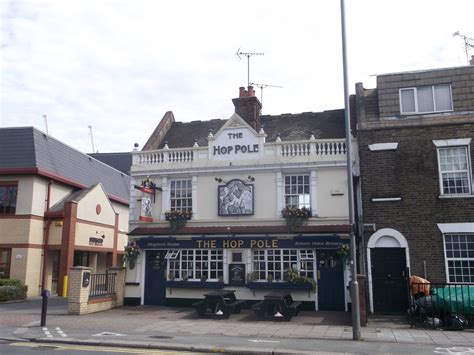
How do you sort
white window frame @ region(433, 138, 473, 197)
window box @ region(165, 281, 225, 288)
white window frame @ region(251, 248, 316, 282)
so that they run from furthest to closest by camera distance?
window box @ region(165, 281, 225, 288) < white window frame @ region(251, 248, 316, 282) < white window frame @ region(433, 138, 473, 197)

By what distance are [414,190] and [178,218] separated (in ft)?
31.5

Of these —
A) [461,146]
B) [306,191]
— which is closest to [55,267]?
[306,191]

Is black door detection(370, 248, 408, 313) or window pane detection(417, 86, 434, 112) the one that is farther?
window pane detection(417, 86, 434, 112)

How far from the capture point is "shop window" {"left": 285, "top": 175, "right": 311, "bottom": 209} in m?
19.3

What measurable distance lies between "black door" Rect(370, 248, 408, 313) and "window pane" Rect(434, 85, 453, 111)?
5.73 m

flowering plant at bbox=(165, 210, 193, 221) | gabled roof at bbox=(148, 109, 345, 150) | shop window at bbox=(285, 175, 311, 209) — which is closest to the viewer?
shop window at bbox=(285, 175, 311, 209)

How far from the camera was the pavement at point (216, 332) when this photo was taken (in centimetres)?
1148

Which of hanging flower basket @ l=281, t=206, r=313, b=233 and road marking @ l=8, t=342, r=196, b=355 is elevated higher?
hanging flower basket @ l=281, t=206, r=313, b=233

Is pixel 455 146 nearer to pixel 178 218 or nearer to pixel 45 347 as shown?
pixel 178 218

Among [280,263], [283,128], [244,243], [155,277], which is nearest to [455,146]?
[280,263]

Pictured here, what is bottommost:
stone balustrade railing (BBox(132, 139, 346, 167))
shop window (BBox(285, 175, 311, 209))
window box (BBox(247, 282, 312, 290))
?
window box (BBox(247, 282, 312, 290))

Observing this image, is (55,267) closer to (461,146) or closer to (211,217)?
(211,217)

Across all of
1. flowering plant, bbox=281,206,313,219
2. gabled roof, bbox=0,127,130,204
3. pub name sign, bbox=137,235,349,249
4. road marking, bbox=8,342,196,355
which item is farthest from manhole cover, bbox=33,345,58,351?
gabled roof, bbox=0,127,130,204

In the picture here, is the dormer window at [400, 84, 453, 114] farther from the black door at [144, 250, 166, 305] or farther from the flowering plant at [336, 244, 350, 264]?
the black door at [144, 250, 166, 305]
